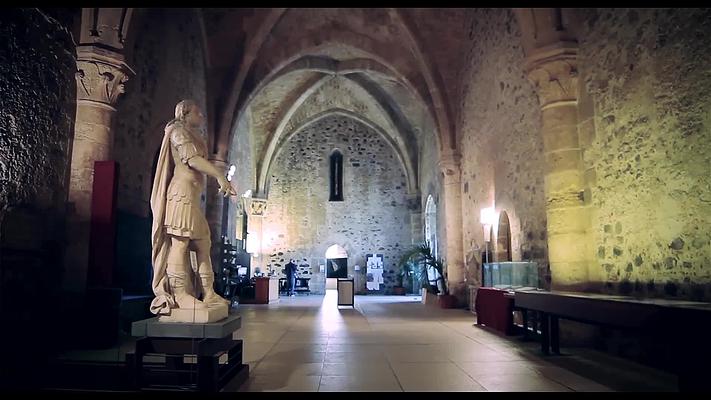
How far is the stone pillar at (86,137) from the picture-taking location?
561 cm

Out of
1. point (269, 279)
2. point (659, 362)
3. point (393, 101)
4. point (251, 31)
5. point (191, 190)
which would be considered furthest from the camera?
point (393, 101)

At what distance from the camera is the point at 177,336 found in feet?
11.1

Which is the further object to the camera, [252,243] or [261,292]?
[252,243]

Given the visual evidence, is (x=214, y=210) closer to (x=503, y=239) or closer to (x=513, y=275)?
(x=503, y=239)

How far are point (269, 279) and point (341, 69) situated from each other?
22.7ft

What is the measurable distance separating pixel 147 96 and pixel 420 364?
6431 mm

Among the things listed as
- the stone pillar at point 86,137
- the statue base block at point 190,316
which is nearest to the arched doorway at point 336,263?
the stone pillar at point 86,137

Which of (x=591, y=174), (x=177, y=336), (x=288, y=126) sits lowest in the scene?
(x=177, y=336)

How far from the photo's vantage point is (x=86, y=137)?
19.0 feet

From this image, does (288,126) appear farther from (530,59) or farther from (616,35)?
(616,35)

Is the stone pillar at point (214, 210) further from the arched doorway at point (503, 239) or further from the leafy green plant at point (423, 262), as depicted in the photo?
the arched doorway at point (503, 239)

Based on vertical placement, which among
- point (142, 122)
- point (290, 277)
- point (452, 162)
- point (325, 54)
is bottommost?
point (290, 277)

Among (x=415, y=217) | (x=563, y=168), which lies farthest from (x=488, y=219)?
(x=415, y=217)

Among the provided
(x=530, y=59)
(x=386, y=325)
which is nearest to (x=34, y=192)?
(x=386, y=325)
